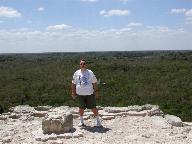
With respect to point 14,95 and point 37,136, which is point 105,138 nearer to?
point 37,136

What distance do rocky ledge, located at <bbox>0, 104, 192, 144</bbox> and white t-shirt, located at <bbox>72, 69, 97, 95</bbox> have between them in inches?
29.6

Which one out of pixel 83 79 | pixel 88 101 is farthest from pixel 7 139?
pixel 83 79

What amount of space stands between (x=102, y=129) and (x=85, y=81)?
53.7 inches

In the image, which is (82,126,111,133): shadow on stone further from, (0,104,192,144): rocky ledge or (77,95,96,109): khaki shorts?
(77,95,96,109): khaki shorts

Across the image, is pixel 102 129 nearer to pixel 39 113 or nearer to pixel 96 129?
pixel 96 129

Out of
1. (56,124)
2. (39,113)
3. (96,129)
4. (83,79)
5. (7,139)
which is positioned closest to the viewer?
(7,139)

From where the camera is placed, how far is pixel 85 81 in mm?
9836

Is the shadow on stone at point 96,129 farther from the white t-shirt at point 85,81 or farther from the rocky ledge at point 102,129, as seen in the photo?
the white t-shirt at point 85,81

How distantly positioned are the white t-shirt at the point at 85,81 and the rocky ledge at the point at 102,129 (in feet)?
2.46

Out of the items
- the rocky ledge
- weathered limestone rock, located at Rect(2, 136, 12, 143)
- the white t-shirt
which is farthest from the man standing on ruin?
weathered limestone rock, located at Rect(2, 136, 12, 143)

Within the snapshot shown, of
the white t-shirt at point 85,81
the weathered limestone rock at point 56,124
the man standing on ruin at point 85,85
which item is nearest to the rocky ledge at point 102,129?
the weathered limestone rock at point 56,124

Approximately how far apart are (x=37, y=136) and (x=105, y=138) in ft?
5.55

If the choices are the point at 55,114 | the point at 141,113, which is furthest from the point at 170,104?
the point at 55,114

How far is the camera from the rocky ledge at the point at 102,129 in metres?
9.05
